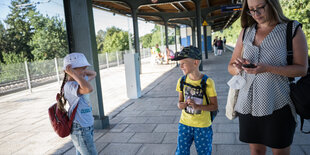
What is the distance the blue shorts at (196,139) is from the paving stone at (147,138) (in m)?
1.50

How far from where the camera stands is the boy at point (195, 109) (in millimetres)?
2141

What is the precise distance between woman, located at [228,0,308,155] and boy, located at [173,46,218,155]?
1.26 feet

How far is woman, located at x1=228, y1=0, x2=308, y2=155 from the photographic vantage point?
1580mm

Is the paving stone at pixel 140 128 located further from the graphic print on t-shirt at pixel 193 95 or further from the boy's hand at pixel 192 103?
the boy's hand at pixel 192 103

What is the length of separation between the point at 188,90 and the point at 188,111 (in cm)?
21

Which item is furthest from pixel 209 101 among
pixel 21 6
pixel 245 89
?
pixel 21 6

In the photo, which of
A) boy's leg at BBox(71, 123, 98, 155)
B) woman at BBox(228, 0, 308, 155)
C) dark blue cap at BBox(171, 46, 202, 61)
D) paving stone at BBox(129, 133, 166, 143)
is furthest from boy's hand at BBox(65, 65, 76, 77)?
paving stone at BBox(129, 133, 166, 143)

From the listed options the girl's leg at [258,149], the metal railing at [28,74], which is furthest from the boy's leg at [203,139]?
the metal railing at [28,74]

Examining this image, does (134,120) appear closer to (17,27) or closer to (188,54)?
(188,54)

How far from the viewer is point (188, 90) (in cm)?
225

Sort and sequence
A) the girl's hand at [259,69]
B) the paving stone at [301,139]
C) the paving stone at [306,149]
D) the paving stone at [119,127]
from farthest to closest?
the paving stone at [119,127]
the paving stone at [301,139]
the paving stone at [306,149]
the girl's hand at [259,69]

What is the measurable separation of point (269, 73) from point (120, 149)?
8.39 feet

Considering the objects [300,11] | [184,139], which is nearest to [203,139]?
[184,139]

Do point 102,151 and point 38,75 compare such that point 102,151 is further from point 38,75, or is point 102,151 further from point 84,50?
point 38,75
